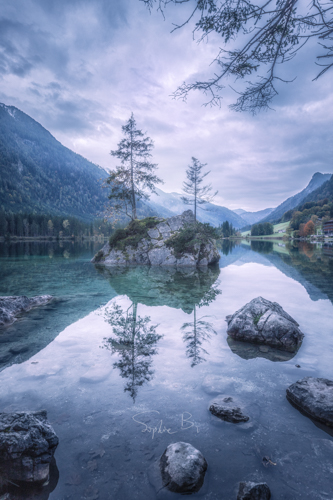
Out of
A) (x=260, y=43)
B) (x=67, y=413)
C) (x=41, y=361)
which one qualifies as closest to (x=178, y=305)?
(x=41, y=361)

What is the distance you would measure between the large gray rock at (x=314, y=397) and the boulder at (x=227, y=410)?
119cm

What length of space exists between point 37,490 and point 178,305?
28.6 ft

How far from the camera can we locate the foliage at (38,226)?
386 feet

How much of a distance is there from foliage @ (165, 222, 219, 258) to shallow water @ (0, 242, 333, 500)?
53.0ft

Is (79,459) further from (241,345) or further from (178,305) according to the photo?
(178,305)

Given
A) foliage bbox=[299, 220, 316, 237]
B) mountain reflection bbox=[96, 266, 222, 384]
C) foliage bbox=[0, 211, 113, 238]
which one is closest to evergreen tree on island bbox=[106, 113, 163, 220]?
mountain reflection bbox=[96, 266, 222, 384]

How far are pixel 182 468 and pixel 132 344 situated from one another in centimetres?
431

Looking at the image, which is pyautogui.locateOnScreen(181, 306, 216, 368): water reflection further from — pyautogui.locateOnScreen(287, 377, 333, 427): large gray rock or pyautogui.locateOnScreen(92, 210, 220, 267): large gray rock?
pyautogui.locateOnScreen(92, 210, 220, 267): large gray rock

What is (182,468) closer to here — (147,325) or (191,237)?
(147,325)

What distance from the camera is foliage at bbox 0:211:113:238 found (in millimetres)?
117644

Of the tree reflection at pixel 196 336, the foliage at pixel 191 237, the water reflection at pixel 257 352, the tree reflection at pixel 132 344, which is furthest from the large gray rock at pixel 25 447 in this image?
the foliage at pixel 191 237

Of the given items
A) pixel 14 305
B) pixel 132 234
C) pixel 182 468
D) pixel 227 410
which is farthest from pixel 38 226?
pixel 182 468

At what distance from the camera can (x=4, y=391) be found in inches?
197

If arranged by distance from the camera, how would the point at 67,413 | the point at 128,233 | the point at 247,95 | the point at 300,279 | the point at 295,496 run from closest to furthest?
the point at 295,496 < the point at 67,413 < the point at 247,95 < the point at 300,279 < the point at 128,233
